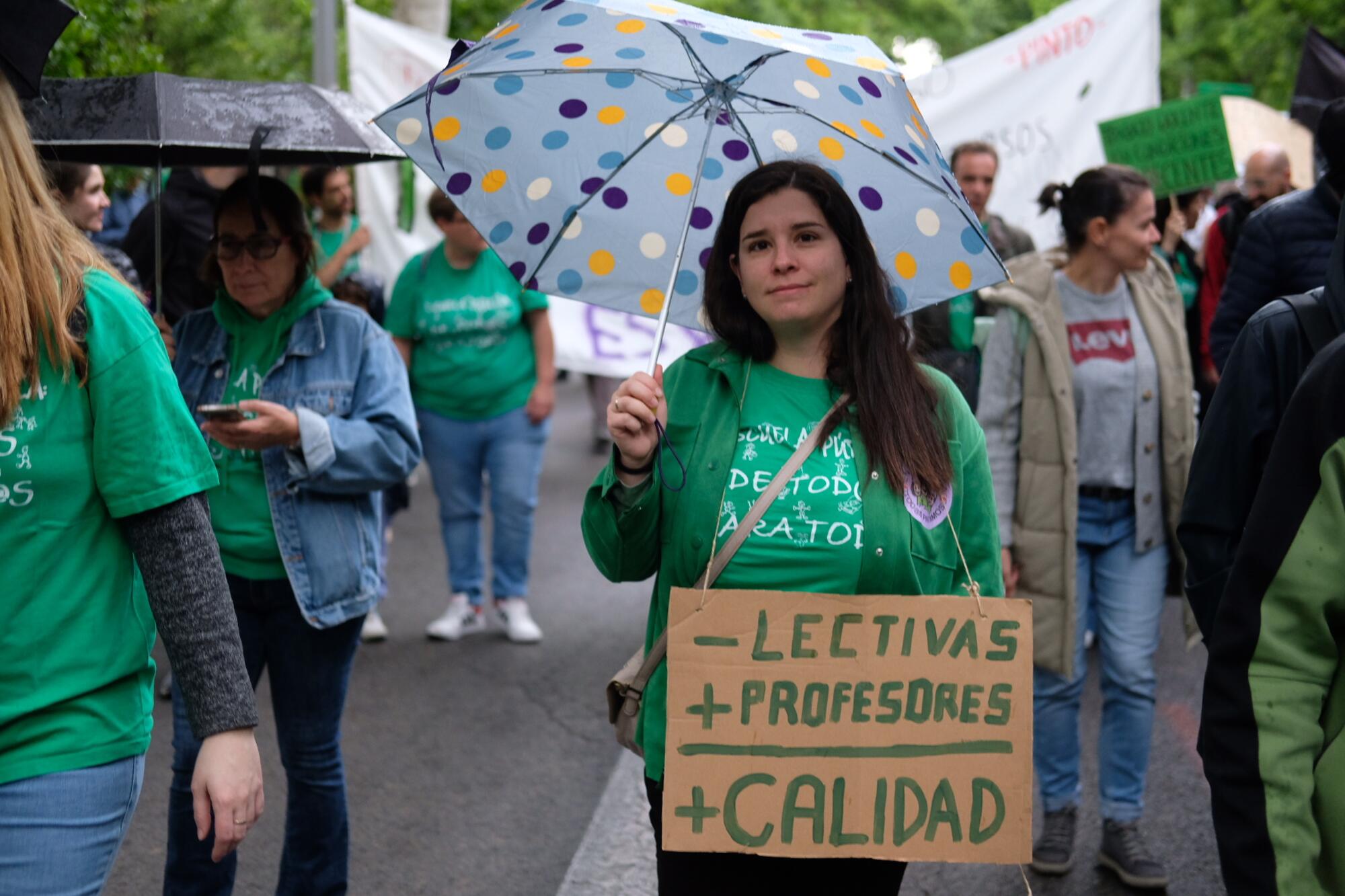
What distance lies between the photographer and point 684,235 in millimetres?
2977

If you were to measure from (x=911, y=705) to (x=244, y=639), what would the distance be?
178 cm

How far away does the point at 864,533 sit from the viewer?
2.68 m

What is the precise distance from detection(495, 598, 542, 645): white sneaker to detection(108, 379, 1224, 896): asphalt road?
0.23 ft

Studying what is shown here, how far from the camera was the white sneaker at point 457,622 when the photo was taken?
23.8 ft

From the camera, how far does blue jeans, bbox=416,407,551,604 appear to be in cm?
715

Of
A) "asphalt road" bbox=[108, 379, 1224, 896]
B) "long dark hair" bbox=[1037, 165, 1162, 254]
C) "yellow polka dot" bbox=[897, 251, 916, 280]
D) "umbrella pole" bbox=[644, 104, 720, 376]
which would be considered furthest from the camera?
"long dark hair" bbox=[1037, 165, 1162, 254]

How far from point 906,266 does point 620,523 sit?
866 millimetres

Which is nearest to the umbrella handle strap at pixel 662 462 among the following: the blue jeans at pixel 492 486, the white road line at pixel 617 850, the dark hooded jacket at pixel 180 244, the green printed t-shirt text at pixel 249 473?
the green printed t-shirt text at pixel 249 473

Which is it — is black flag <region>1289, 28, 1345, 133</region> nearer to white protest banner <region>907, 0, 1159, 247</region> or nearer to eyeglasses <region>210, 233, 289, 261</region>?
white protest banner <region>907, 0, 1159, 247</region>

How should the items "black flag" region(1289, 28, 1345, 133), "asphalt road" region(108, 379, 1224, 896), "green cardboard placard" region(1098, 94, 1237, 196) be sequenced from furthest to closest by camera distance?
1. "black flag" region(1289, 28, 1345, 133)
2. "green cardboard placard" region(1098, 94, 1237, 196)
3. "asphalt road" region(108, 379, 1224, 896)

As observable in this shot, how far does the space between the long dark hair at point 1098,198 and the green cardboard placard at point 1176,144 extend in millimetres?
2569

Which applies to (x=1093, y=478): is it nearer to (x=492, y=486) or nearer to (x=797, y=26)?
(x=492, y=486)

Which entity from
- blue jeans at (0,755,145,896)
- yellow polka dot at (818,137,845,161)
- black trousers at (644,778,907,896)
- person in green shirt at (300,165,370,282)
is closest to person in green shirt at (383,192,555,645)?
person in green shirt at (300,165,370,282)

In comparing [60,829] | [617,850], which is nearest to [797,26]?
[617,850]
